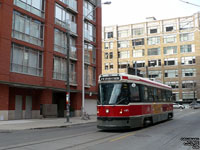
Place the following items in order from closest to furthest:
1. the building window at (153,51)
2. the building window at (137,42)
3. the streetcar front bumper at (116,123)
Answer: the streetcar front bumper at (116,123), the building window at (153,51), the building window at (137,42)

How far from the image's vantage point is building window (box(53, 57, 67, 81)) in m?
29.4

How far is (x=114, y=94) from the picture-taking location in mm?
14258

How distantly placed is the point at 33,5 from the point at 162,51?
61357 mm

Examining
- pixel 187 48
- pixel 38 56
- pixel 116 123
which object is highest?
pixel 187 48

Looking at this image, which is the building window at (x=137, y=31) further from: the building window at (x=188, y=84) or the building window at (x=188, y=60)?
the building window at (x=188, y=84)

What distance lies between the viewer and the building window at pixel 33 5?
2529 cm

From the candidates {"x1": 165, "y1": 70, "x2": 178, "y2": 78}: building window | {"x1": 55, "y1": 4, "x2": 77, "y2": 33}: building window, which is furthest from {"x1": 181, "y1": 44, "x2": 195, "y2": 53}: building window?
{"x1": 55, "y1": 4, "x2": 77, "y2": 33}: building window

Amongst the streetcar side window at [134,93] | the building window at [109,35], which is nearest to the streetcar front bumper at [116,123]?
the streetcar side window at [134,93]

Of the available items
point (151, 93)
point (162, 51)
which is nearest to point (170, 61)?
point (162, 51)

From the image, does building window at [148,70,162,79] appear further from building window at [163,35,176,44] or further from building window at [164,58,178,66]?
building window at [163,35,176,44]

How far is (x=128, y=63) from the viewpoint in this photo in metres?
85.0

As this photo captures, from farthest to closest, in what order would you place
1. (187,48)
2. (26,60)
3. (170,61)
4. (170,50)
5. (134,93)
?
1. (170,50)
2. (170,61)
3. (187,48)
4. (26,60)
5. (134,93)

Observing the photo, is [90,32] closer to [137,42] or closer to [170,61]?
[170,61]

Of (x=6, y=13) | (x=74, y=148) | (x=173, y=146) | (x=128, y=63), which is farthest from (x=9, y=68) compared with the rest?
(x=128, y=63)
